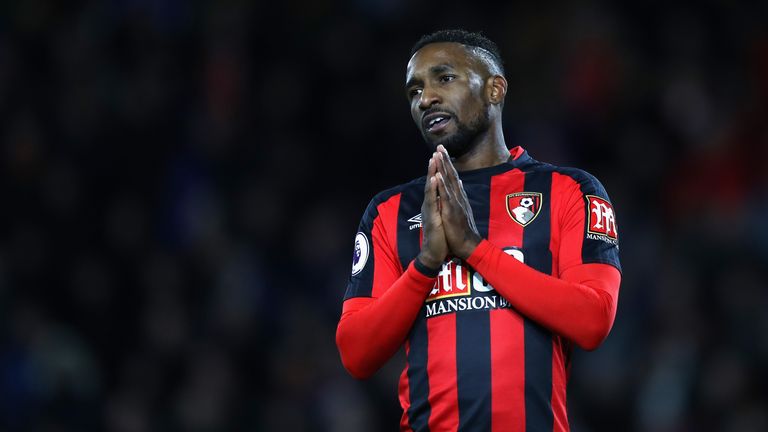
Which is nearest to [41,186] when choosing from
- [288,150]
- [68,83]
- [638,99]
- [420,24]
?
[68,83]

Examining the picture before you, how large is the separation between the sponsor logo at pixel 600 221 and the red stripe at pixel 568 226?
23 millimetres

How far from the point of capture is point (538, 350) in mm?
3164

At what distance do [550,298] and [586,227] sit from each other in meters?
0.31

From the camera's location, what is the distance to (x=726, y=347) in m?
7.16

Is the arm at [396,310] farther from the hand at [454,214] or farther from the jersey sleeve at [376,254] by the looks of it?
the jersey sleeve at [376,254]

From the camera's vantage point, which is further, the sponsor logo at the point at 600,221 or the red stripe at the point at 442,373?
the sponsor logo at the point at 600,221

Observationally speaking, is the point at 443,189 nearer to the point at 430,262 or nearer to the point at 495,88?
the point at 430,262

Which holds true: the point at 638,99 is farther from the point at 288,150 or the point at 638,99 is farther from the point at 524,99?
the point at 288,150

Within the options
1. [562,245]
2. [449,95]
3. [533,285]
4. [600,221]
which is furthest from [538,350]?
[449,95]

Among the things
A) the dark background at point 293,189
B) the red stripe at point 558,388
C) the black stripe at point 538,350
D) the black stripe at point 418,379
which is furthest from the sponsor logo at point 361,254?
the dark background at point 293,189

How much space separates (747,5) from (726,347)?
3.50m

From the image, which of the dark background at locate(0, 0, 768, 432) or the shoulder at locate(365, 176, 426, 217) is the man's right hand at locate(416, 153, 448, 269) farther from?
the dark background at locate(0, 0, 768, 432)

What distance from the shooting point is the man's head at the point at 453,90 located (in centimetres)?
342

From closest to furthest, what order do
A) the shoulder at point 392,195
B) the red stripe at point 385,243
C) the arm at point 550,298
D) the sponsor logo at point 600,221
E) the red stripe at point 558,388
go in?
1. the arm at point 550,298
2. the red stripe at point 558,388
3. the sponsor logo at point 600,221
4. the red stripe at point 385,243
5. the shoulder at point 392,195
